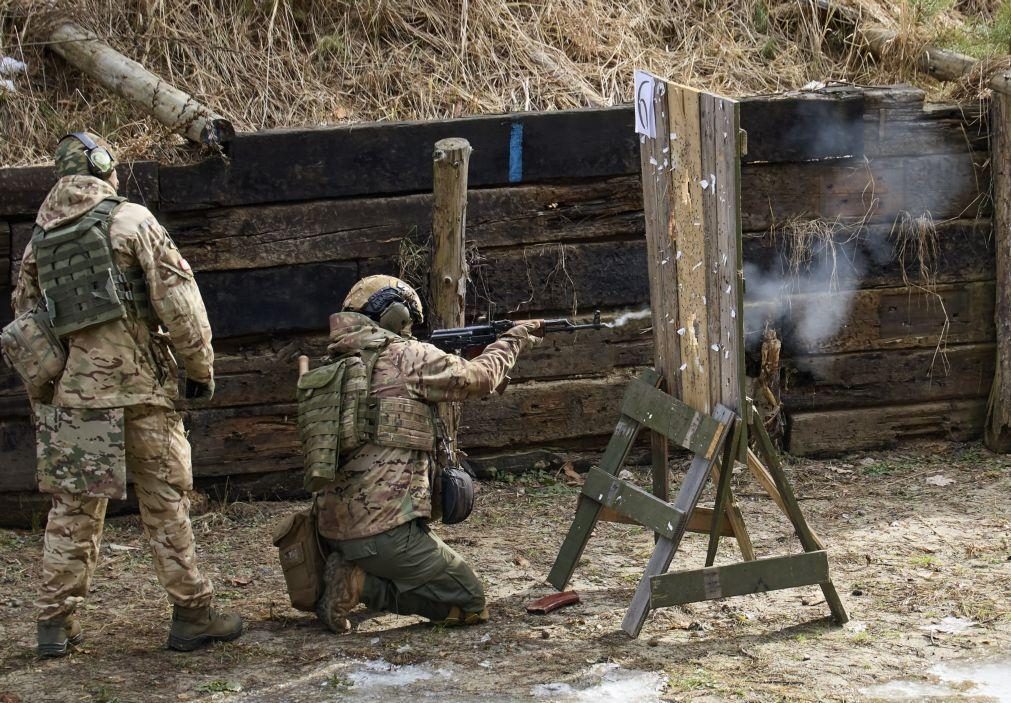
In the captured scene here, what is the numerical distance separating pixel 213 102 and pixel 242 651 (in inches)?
146

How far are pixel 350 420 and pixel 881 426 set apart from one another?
3.89 metres

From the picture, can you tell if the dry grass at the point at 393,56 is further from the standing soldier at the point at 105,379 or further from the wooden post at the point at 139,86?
the standing soldier at the point at 105,379

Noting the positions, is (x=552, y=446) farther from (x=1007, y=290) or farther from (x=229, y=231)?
(x=1007, y=290)

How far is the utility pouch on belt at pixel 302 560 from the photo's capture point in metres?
5.36

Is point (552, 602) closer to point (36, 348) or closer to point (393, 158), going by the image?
point (36, 348)

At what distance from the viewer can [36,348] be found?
511 centimetres

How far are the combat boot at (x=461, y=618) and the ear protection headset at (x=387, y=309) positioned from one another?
4.15ft

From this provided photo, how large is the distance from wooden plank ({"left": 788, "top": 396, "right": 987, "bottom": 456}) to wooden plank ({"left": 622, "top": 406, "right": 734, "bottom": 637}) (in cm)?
264

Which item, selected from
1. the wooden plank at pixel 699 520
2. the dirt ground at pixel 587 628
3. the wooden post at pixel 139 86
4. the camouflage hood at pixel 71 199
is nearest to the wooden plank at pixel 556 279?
the dirt ground at pixel 587 628

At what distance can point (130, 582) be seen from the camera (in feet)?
20.1

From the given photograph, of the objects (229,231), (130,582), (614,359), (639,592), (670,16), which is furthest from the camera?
(670,16)

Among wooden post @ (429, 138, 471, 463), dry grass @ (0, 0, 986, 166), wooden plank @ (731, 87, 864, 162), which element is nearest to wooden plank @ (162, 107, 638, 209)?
dry grass @ (0, 0, 986, 166)

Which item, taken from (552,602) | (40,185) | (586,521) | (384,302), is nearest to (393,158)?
(384,302)

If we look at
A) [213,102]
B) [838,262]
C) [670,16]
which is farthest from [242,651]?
[670,16]
